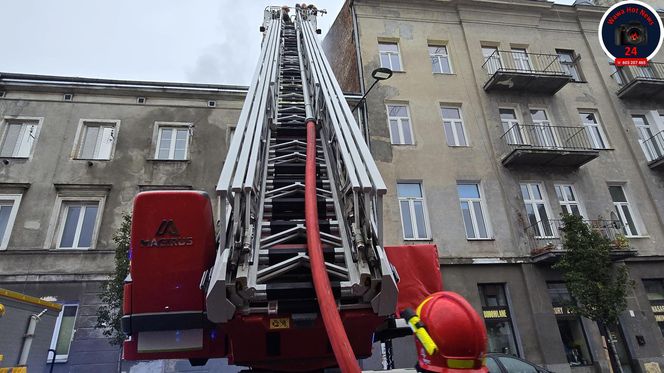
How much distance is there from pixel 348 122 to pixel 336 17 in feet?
45.8

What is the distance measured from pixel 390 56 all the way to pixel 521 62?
5078 millimetres

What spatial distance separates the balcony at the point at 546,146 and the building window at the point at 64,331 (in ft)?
41.8

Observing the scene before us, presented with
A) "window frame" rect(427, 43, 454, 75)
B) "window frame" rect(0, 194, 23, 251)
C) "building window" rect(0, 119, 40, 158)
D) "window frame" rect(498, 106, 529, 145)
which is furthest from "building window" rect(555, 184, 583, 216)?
"building window" rect(0, 119, 40, 158)

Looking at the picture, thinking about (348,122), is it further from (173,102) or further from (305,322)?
(173,102)

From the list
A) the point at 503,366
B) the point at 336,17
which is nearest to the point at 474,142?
the point at 503,366

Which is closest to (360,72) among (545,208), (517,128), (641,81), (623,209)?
(517,128)

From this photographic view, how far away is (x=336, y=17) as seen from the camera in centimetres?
1644

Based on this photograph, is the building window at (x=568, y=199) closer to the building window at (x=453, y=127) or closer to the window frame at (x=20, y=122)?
the building window at (x=453, y=127)

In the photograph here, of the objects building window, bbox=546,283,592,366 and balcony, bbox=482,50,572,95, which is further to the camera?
balcony, bbox=482,50,572,95

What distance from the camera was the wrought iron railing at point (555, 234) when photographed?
35.4ft

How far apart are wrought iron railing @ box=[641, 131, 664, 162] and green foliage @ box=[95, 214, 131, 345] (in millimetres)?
16539

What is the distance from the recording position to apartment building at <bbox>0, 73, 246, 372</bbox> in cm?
921

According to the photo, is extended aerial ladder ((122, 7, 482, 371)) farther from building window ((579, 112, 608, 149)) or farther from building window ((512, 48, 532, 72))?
building window ((512, 48, 532, 72))

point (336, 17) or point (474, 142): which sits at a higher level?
point (336, 17)
